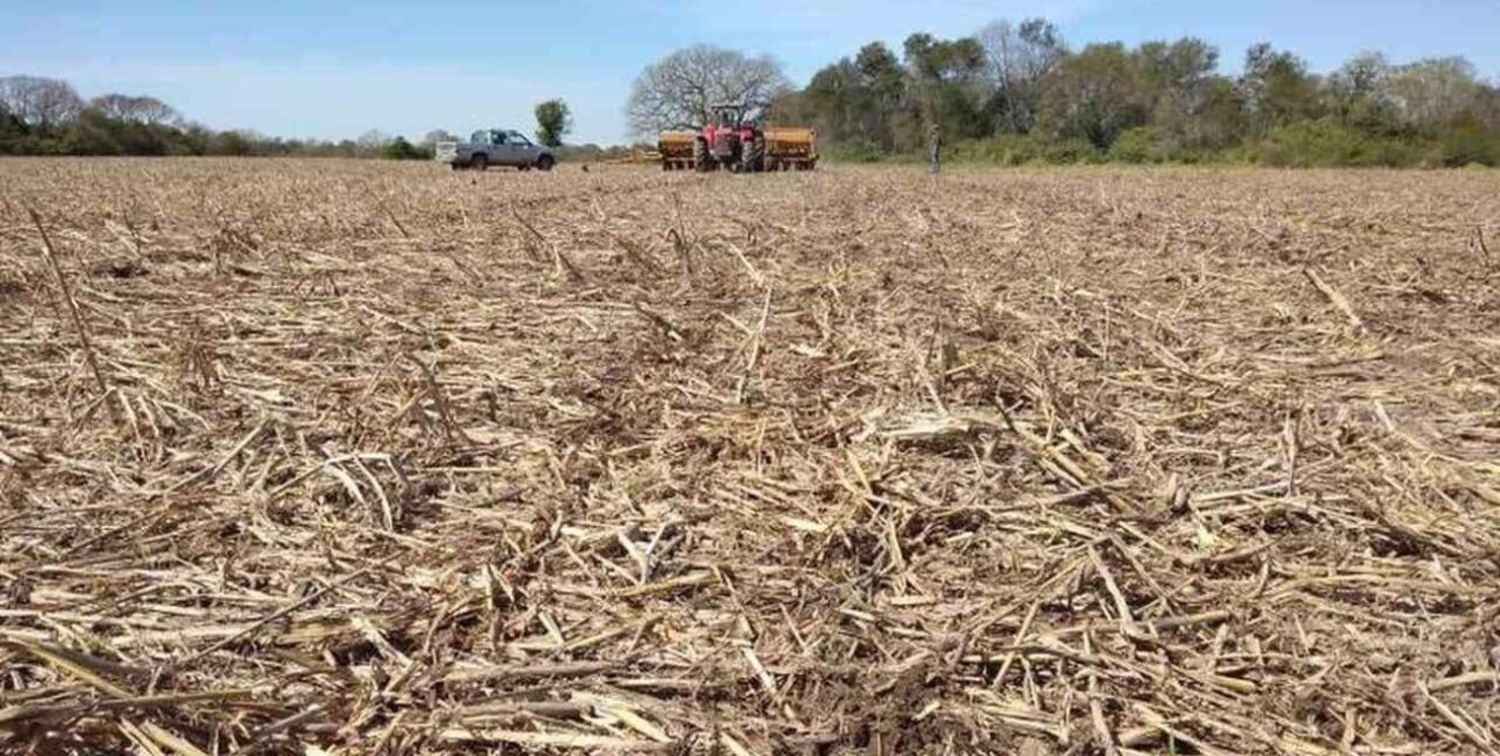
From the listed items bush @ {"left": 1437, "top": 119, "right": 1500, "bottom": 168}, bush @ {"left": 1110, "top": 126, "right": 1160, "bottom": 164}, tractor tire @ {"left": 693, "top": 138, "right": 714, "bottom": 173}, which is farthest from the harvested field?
bush @ {"left": 1110, "top": 126, "right": 1160, "bottom": 164}

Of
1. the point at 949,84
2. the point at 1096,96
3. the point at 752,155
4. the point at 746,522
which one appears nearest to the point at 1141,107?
the point at 1096,96

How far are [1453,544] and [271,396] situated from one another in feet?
11.7

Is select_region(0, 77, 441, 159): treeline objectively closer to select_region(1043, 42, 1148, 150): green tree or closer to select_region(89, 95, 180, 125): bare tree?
select_region(89, 95, 180, 125): bare tree

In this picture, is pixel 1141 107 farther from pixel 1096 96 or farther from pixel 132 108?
pixel 132 108

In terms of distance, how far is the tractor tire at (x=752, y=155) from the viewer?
3056cm

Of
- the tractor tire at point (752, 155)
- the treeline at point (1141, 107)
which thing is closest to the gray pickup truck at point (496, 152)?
the tractor tire at point (752, 155)

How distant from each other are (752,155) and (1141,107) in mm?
35820

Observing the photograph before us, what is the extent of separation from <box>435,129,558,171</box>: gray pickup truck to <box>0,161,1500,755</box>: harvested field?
31566mm

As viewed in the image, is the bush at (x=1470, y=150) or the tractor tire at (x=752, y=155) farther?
the bush at (x=1470, y=150)

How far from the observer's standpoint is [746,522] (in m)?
2.72

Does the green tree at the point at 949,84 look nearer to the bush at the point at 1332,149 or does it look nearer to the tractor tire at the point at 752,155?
the bush at the point at 1332,149

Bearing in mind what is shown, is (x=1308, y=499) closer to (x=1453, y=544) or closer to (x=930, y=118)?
(x=1453, y=544)

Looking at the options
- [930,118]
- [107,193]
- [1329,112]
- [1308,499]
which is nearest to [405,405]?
[1308,499]

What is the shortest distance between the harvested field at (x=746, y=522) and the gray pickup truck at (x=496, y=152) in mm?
31566
